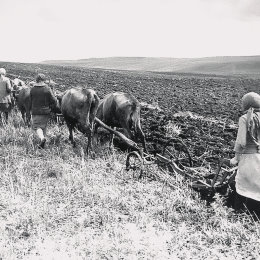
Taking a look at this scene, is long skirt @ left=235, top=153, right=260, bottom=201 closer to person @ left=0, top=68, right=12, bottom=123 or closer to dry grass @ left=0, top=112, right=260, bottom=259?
dry grass @ left=0, top=112, right=260, bottom=259

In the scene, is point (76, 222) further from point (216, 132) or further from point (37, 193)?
point (216, 132)

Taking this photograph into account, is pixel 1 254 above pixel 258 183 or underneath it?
underneath

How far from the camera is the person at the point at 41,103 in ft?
27.2

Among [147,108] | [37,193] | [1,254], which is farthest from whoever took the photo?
[147,108]

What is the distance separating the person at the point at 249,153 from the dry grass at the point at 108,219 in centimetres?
27

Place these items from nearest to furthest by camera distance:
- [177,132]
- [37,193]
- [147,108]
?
[37,193], [177,132], [147,108]

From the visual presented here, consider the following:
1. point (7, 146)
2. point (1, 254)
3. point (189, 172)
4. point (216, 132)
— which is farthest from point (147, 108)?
point (1, 254)

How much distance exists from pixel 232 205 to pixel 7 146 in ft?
16.5

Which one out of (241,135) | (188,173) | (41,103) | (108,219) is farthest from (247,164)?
(41,103)

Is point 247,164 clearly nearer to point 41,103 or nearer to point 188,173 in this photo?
point 188,173

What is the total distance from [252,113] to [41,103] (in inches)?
207

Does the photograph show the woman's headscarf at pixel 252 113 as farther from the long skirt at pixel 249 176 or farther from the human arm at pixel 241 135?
the long skirt at pixel 249 176

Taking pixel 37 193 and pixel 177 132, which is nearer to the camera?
pixel 37 193

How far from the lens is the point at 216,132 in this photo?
35.4 feet
